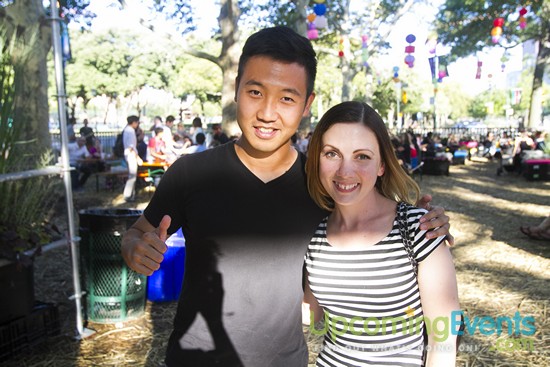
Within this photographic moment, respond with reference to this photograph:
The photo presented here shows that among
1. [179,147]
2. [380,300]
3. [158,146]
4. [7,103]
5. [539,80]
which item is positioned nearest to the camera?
[380,300]

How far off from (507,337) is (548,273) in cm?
216

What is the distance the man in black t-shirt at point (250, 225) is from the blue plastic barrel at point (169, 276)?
310 centimetres

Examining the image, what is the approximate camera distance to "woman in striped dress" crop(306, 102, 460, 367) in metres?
1.63

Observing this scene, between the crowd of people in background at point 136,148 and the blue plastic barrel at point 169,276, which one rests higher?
the crowd of people in background at point 136,148

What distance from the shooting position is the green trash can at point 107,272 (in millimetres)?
4215

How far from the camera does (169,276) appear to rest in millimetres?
4949

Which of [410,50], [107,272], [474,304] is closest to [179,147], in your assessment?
[107,272]

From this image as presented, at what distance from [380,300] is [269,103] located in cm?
84

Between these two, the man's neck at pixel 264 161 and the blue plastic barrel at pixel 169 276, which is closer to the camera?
the man's neck at pixel 264 161

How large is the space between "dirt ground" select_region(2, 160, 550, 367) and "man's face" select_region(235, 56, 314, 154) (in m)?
2.64

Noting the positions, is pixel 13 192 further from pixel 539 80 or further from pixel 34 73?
pixel 539 80

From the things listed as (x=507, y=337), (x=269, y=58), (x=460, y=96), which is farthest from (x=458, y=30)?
(x=460, y=96)

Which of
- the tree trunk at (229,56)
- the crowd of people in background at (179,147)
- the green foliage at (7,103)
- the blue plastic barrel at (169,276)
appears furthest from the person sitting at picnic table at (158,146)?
the green foliage at (7,103)

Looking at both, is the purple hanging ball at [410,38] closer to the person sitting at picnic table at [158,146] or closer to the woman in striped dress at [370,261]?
the person sitting at picnic table at [158,146]
